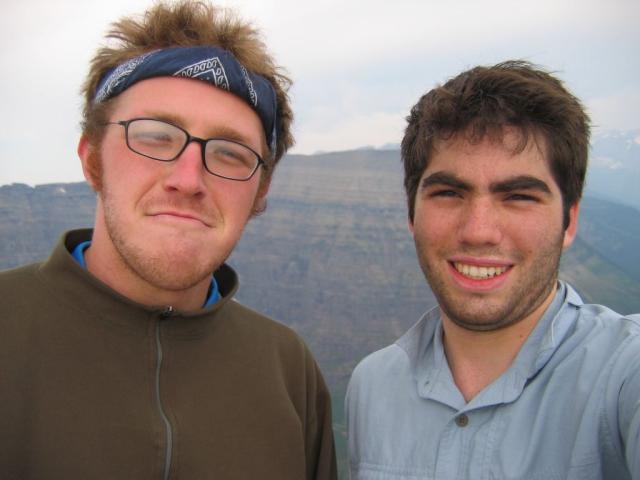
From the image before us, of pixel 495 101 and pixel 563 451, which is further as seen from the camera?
pixel 495 101

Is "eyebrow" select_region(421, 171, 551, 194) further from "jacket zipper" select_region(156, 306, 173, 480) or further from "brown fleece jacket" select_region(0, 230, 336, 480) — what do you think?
"jacket zipper" select_region(156, 306, 173, 480)

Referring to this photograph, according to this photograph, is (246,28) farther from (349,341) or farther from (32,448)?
(349,341)

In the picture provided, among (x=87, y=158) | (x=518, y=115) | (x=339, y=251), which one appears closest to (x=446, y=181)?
(x=518, y=115)

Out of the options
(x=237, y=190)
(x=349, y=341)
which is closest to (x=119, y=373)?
(x=237, y=190)

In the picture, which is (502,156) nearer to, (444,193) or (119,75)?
(444,193)

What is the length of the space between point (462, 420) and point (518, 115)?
4.44ft

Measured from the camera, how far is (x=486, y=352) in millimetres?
2445

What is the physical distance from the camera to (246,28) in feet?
8.53

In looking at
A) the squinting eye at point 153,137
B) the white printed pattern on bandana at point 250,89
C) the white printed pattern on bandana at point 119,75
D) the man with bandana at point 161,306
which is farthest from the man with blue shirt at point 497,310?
the white printed pattern on bandana at point 119,75

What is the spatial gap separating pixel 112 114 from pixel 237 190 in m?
0.64

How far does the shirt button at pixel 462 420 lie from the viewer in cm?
225

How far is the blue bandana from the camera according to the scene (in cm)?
228

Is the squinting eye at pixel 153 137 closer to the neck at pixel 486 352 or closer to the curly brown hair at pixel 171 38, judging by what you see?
the curly brown hair at pixel 171 38

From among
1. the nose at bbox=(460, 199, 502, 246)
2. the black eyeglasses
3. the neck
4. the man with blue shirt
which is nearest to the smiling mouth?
the black eyeglasses
